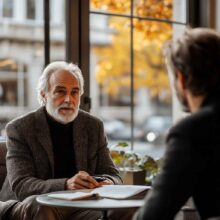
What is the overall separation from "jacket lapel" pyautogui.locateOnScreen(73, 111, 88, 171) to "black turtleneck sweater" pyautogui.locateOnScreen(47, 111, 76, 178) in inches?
1.1

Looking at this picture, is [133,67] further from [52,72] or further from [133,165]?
[52,72]

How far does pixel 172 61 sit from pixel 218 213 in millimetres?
482

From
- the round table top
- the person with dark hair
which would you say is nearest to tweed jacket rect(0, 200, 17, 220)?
the round table top

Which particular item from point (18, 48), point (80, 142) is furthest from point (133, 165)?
point (18, 48)

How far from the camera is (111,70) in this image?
40.5ft

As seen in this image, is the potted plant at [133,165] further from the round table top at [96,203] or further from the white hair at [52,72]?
the round table top at [96,203]

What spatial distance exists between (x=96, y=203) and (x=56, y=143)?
38.2 inches

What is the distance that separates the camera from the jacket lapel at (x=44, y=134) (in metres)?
3.39

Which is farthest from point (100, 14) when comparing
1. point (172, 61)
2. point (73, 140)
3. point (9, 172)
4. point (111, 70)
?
point (111, 70)

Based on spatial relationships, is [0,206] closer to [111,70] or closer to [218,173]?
[218,173]

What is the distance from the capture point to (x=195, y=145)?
1.85 m

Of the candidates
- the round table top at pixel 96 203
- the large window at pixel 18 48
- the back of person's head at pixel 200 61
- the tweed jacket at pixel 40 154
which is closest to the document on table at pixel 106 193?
the round table top at pixel 96 203

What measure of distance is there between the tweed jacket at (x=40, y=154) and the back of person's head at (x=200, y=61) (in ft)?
4.38

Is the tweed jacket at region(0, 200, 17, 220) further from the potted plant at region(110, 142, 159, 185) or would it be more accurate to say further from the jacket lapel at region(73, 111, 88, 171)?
the potted plant at region(110, 142, 159, 185)
